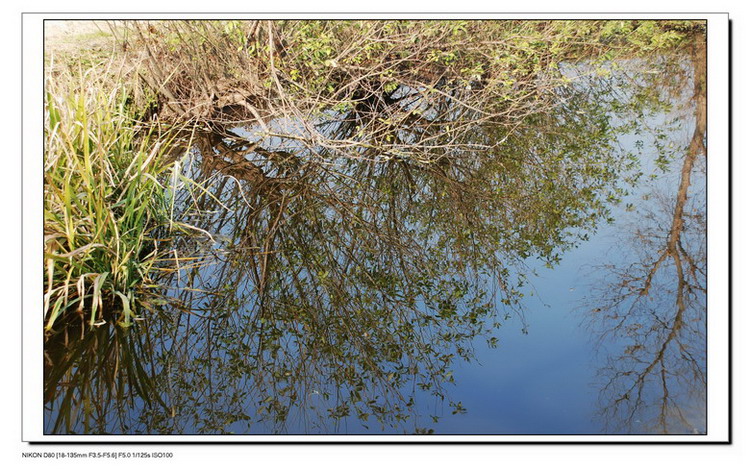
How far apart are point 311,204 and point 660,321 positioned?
2331 millimetres

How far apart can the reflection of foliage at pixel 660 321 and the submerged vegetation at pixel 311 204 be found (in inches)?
16.4

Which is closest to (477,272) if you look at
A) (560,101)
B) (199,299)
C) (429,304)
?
(429,304)

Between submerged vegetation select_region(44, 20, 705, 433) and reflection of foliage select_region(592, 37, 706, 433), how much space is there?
42 centimetres

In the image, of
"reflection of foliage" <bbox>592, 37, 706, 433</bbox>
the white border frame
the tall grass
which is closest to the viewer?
the white border frame

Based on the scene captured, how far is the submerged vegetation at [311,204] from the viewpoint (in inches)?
105

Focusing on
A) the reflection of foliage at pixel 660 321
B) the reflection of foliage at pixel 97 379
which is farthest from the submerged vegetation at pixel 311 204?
the reflection of foliage at pixel 660 321

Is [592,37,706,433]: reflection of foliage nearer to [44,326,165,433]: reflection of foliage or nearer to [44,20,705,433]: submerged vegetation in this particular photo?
[44,20,705,433]: submerged vegetation

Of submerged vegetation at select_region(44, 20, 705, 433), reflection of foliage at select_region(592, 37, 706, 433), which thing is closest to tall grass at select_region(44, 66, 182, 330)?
submerged vegetation at select_region(44, 20, 705, 433)

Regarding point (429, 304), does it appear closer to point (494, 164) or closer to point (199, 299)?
point (199, 299)

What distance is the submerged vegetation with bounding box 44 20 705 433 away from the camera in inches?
105

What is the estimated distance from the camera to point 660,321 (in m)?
3.01

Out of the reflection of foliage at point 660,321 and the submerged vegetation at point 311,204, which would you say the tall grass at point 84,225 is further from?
the reflection of foliage at point 660,321
